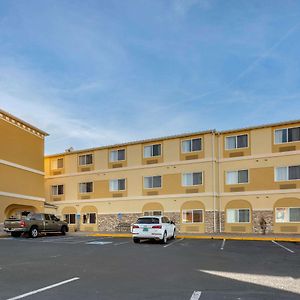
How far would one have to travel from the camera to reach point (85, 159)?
4112cm

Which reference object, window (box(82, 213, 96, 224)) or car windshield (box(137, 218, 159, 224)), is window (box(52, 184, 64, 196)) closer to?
window (box(82, 213, 96, 224))

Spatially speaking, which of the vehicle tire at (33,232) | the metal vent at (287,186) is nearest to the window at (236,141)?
the metal vent at (287,186)

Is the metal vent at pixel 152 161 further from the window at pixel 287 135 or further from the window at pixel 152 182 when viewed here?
the window at pixel 287 135

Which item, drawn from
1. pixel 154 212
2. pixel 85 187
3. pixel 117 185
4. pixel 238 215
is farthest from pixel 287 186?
pixel 85 187

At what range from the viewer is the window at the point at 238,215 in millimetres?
32594

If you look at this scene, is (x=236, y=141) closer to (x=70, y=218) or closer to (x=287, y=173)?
(x=287, y=173)

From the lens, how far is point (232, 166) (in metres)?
33.6

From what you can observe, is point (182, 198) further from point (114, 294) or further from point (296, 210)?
point (114, 294)

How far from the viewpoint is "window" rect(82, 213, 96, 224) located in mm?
39875

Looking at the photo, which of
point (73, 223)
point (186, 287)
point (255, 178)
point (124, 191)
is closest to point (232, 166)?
point (255, 178)

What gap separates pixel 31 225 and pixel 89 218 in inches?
496

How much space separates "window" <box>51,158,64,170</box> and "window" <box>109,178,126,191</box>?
6418 mm

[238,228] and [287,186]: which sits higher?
[287,186]

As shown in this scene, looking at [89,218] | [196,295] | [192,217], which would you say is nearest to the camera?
[196,295]
